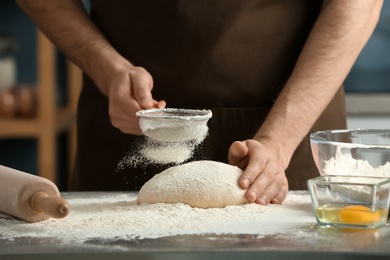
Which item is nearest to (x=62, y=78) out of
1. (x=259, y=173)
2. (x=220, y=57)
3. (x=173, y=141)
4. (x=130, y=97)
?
(x=220, y=57)

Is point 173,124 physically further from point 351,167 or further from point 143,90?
point 351,167

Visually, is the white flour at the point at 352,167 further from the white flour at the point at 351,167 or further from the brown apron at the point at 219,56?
the brown apron at the point at 219,56

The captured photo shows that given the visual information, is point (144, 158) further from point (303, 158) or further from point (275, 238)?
point (275, 238)

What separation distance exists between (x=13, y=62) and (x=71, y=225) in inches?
80.1

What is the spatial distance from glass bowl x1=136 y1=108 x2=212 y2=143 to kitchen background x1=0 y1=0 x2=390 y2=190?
1309 millimetres

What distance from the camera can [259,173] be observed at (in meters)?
1.37

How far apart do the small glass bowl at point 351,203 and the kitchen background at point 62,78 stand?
1566mm

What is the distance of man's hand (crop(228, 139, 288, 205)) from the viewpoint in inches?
52.3

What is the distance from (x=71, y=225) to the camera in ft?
3.84

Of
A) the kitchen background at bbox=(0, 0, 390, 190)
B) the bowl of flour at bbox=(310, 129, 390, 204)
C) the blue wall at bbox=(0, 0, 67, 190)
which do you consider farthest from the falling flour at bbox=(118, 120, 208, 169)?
the blue wall at bbox=(0, 0, 67, 190)

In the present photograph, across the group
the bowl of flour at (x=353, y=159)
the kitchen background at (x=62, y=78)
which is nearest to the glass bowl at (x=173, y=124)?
the bowl of flour at (x=353, y=159)

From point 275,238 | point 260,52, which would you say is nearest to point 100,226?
point 275,238

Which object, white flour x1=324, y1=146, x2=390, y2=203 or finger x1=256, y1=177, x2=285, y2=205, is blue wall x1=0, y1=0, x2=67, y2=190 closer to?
finger x1=256, y1=177, x2=285, y2=205

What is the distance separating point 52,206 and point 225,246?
27 cm
